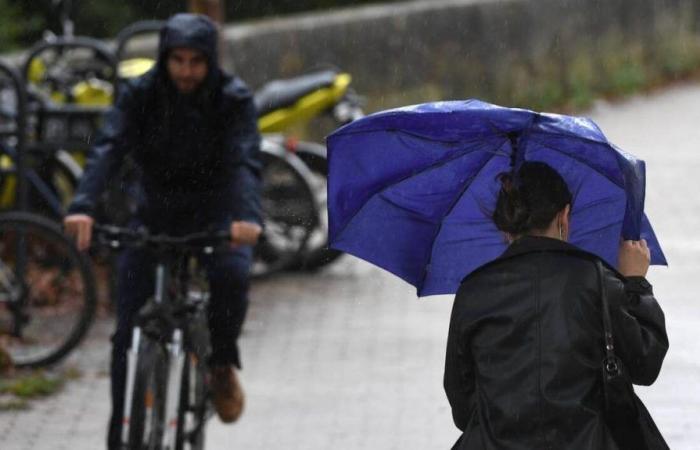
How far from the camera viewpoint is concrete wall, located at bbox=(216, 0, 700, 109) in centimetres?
1523

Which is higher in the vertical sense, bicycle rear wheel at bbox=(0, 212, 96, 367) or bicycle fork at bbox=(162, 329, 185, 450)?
bicycle fork at bbox=(162, 329, 185, 450)

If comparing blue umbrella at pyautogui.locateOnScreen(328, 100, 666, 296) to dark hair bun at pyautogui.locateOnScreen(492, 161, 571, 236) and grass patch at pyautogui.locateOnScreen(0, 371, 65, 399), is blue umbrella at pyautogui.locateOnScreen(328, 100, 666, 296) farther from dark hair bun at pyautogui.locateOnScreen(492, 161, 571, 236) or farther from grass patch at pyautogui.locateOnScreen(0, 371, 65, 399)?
grass patch at pyautogui.locateOnScreen(0, 371, 65, 399)

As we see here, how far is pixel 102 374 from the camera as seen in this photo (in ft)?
30.1

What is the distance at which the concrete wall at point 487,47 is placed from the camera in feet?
50.0

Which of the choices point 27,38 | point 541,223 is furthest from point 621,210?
point 27,38

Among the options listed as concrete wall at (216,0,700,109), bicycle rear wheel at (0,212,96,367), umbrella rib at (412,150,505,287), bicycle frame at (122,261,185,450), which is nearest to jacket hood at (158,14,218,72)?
bicycle frame at (122,261,185,450)

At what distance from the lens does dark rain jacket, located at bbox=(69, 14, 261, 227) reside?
677cm

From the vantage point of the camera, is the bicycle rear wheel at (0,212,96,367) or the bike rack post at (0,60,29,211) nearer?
A: the bicycle rear wheel at (0,212,96,367)

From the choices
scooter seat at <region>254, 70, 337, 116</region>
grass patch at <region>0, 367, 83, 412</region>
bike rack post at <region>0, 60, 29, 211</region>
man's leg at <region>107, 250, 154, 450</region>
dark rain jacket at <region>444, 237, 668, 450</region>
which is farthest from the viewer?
scooter seat at <region>254, 70, 337, 116</region>

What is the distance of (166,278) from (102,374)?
274 cm

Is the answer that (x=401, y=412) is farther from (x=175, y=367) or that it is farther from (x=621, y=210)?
(x=621, y=210)

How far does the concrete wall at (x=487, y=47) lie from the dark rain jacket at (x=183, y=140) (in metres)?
7.06

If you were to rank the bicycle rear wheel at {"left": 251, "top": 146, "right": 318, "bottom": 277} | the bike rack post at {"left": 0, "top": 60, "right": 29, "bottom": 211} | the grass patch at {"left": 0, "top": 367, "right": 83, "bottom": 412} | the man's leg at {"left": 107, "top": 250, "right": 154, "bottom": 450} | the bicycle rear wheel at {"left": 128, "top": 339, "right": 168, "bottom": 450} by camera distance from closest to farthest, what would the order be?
the bicycle rear wheel at {"left": 128, "top": 339, "right": 168, "bottom": 450}
the man's leg at {"left": 107, "top": 250, "right": 154, "bottom": 450}
the grass patch at {"left": 0, "top": 367, "right": 83, "bottom": 412}
the bike rack post at {"left": 0, "top": 60, "right": 29, "bottom": 211}
the bicycle rear wheel at {"left": 251, "top": 146, "right": 318, "bottom": 277}

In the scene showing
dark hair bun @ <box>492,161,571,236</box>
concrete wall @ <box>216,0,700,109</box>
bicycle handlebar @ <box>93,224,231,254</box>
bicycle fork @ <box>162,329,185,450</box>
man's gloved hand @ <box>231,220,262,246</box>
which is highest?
dark hair bun @ <box>492,161,571,236</box>
